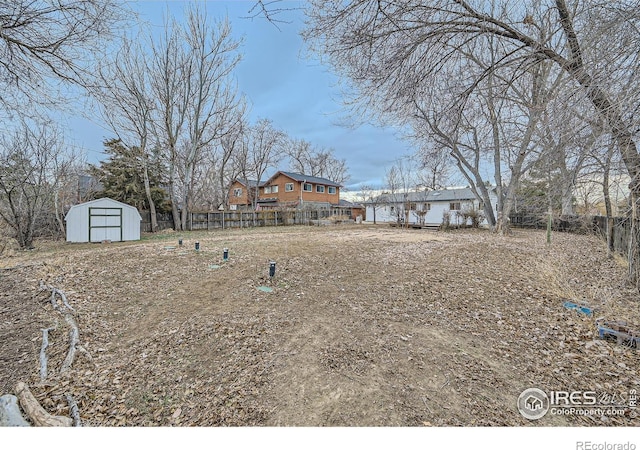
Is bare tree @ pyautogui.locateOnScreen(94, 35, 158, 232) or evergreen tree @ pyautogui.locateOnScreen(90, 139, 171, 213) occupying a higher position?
bare tree @ pyautogui.locateOnScreen(94, 35, 158, 232)

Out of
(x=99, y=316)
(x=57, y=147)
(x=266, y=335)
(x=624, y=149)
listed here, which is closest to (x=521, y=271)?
(x=624, y=149)

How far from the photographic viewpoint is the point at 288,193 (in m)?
25.0

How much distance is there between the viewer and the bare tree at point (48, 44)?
301cm

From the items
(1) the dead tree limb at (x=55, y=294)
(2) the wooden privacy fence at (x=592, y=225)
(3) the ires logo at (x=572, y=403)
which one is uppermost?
(2) the wooden privacy fence at (x=592, y=225)

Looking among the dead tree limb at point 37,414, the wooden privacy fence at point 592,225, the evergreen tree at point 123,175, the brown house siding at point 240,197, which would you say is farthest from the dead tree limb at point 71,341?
the brown house siding at point 240,197

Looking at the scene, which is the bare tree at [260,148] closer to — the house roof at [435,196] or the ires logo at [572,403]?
the house roof at [435,196]

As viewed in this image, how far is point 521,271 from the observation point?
5.52 metres

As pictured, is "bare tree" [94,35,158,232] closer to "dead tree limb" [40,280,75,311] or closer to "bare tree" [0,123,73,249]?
"bare tree" [0,123,73,249]

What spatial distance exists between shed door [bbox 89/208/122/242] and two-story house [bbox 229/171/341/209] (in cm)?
1339

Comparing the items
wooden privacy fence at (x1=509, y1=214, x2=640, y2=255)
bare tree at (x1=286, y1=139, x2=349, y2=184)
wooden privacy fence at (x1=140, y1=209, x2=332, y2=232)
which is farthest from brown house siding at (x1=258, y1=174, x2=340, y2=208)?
wooden privacy fence at (x1=509, y1=214, x2=640, y2=255)

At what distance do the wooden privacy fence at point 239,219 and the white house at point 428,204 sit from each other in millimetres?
6053

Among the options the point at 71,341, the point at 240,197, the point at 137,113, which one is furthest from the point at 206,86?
the point at 240,197

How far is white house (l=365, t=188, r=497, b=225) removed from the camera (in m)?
20.8

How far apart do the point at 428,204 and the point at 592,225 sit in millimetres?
12648
